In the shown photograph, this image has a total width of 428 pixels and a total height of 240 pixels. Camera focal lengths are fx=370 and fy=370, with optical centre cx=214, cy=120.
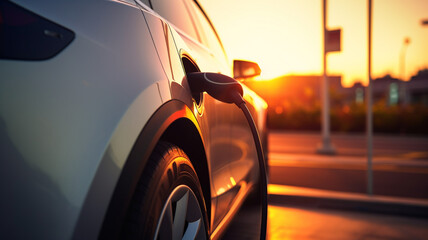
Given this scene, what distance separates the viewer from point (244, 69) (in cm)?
286

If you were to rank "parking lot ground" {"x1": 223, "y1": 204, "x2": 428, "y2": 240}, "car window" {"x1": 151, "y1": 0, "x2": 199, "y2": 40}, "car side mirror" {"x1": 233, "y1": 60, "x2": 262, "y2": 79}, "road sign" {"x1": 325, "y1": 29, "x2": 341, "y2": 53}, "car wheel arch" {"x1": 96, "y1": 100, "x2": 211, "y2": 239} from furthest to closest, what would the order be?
1. "road sign" {"x1": 325, "y1": 29, "x2": 341, "y2": 53}
2. "parking lot ground" {"x1": 223, "y1": 204, "x2": 428, "y2": 240}
3. "car side mirror" {"x1": 233, "y1": 60, "x2": 262, "y2": 79}
4. "car window" {"x1": 151, "y1": 0, "x2": 199, "y2": 40}
5. "car wheel arch" {"x1": 96, "y1": 100, "x2": 211, "y2": 239}

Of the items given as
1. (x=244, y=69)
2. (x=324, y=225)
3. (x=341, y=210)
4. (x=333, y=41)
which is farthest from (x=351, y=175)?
(x=244, y=69)

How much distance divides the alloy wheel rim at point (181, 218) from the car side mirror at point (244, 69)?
1518mm

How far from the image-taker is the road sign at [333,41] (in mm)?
5905

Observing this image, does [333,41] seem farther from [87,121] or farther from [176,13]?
[87,121]

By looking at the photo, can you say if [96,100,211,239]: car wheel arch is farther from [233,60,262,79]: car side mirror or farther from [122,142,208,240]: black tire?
[233,60,262,79]: car side mirror

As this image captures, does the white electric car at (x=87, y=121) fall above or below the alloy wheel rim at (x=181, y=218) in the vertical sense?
above

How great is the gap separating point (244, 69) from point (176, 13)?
0.97 metres

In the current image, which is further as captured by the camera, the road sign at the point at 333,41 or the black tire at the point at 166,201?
the road sign at the point at 333,41

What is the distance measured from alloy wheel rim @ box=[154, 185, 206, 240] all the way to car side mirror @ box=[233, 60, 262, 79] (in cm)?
152

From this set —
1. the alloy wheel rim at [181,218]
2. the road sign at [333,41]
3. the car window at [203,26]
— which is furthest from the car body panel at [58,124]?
the road sign at [333,41]

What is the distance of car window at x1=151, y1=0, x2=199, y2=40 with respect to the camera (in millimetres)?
1761

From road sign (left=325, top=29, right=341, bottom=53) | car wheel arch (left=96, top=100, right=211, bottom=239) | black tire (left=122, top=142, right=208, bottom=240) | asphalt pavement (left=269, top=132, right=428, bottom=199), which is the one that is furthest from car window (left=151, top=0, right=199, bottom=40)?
road sign (left=325, top=29, right=341, bottom=53)

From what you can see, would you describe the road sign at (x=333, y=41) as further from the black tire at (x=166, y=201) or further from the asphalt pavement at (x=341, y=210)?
the black tire at (x=166, y=201)
